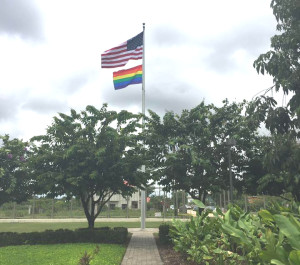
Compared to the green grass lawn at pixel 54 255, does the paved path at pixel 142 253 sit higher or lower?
lower

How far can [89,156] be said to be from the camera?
12539 mm

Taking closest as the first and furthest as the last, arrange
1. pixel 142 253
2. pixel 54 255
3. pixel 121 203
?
pixel 54 255, pixel 142 253, pixel 121 203

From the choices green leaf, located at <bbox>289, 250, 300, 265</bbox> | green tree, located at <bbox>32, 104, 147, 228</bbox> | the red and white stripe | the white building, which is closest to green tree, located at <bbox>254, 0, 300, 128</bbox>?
green leaf, located at <bbox>289, 250, 300, 265</bbox>

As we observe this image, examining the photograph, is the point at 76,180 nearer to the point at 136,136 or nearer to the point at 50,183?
the point at 50,183

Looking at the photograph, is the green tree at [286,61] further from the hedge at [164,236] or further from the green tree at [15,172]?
the green tree at [15,172]

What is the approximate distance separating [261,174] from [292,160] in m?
7.21

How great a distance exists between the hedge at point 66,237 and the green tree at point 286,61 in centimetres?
788

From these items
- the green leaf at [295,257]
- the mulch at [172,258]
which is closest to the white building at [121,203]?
the mulch at [172,258]

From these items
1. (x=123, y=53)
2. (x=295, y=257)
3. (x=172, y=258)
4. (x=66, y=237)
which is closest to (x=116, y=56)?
(x=123, y=53)

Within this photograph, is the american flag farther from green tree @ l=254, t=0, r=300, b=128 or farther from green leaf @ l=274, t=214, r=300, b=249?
green leaf @ l=274, t=214, r=300, b=249

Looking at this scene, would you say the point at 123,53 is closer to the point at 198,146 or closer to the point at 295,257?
the point at 198,146

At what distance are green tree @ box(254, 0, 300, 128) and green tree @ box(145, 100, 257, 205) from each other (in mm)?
6141

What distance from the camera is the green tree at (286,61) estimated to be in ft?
21.2

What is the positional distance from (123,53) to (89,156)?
807cm
